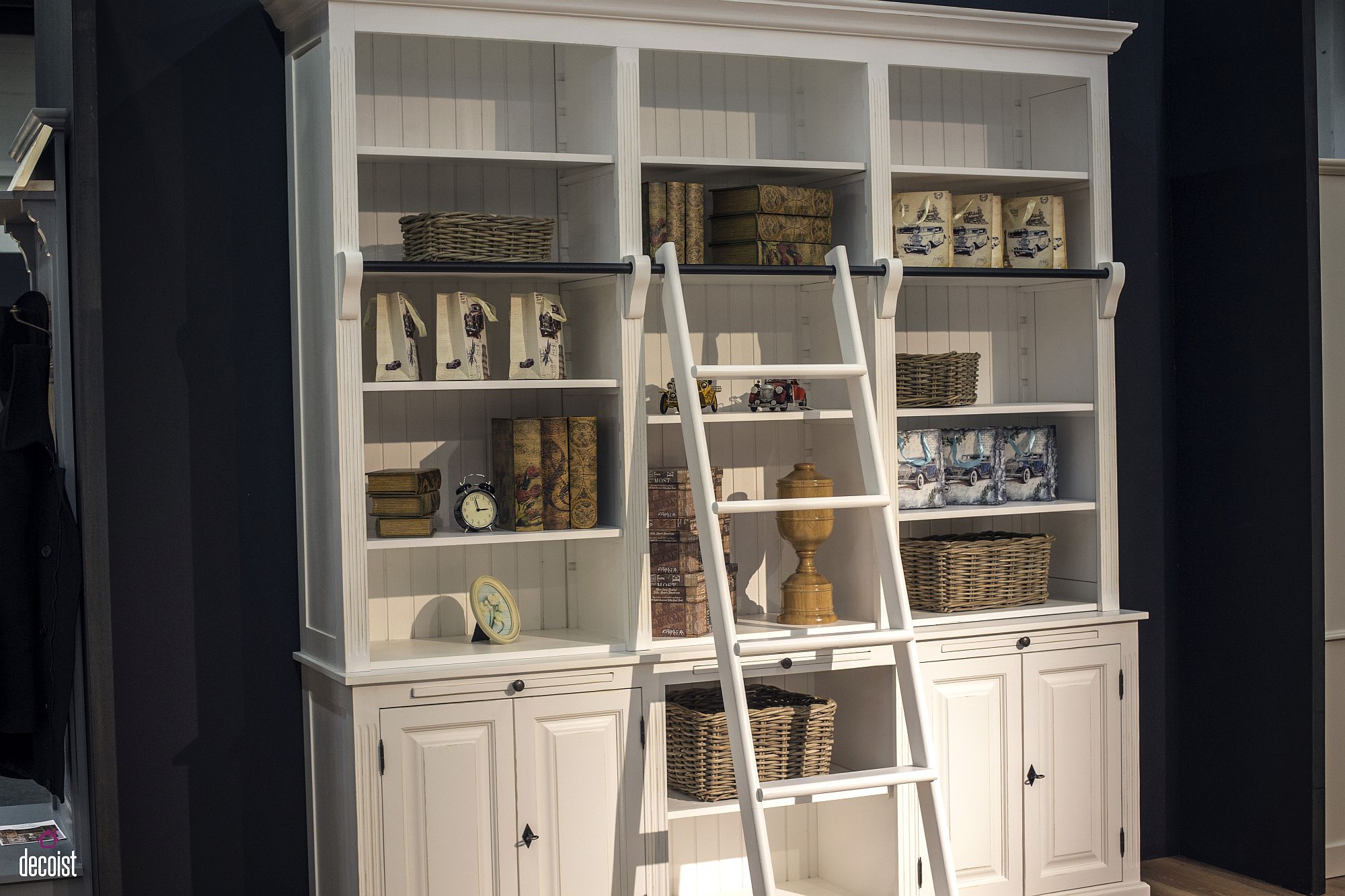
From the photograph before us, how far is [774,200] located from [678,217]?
0.27 m

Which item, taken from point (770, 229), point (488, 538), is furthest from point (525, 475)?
point (770, 229)

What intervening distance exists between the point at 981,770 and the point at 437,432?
5.78ft

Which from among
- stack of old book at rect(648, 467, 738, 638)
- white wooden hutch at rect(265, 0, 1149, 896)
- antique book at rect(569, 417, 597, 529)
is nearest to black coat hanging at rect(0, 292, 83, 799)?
white wooden hutch at rect(265, 0, 1149, 896)

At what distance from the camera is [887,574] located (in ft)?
11.4

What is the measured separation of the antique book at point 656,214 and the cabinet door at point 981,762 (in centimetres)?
136

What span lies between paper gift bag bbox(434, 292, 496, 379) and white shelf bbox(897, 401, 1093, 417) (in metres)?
1.16

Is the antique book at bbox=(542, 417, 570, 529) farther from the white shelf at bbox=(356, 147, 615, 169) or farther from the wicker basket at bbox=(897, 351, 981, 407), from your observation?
the wicker basket at bbox=(897, 351, 981, 407)

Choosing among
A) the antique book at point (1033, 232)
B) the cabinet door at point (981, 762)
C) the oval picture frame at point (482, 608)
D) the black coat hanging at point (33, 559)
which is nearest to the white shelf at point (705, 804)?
the cabinet door at point (981, 762)

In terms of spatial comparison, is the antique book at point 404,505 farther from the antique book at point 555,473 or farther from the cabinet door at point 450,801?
the cabinet door at point 450,801

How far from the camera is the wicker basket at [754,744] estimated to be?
3.51 m

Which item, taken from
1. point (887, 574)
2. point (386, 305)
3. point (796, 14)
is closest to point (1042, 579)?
point (887, 574)

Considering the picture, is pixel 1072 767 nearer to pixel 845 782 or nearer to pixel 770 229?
pixel 845 782

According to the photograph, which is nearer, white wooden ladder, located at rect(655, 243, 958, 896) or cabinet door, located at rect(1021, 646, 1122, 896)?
white wooden ladder, located at rect(655, 243, 958, 896)

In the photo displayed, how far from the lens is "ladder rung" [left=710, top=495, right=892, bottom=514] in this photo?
3227 mm
